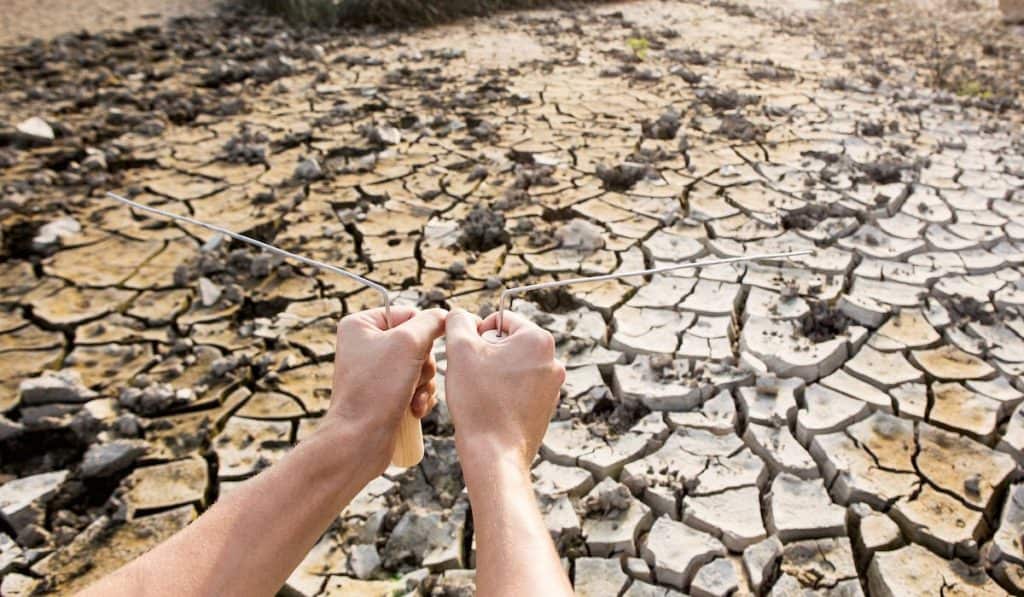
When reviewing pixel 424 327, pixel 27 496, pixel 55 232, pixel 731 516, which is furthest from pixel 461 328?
pixel 55 232

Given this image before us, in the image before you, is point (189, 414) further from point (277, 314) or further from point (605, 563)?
point (605, 563)

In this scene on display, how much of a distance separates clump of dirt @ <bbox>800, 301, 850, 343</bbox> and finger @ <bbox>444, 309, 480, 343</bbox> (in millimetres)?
1454

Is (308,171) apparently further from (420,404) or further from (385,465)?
(385,465)

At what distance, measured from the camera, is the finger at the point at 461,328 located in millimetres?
1516

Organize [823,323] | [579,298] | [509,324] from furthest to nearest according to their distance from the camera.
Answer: [579,298], [823,323], [509,324]

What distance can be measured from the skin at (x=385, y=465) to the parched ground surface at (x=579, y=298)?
50 cm

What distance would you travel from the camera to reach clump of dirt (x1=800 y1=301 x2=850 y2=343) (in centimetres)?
255

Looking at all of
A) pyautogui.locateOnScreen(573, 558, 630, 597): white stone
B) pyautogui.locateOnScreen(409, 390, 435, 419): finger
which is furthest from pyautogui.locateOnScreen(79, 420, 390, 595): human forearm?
pyautogui.locateOnScreen(573, 558, 630, 597): white stone

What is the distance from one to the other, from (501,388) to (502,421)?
0.22 feet

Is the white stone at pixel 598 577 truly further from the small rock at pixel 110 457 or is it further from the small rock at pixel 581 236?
the small rock at pixel 581 236

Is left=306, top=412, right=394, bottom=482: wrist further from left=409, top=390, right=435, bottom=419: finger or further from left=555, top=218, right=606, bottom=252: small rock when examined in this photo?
left=555, top=218, right=606, bottom=252: small rock

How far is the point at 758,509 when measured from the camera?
1904 mm

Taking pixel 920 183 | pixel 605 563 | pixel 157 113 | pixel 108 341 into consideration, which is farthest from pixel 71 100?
pixel 920 183

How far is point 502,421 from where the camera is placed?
1.45 m
